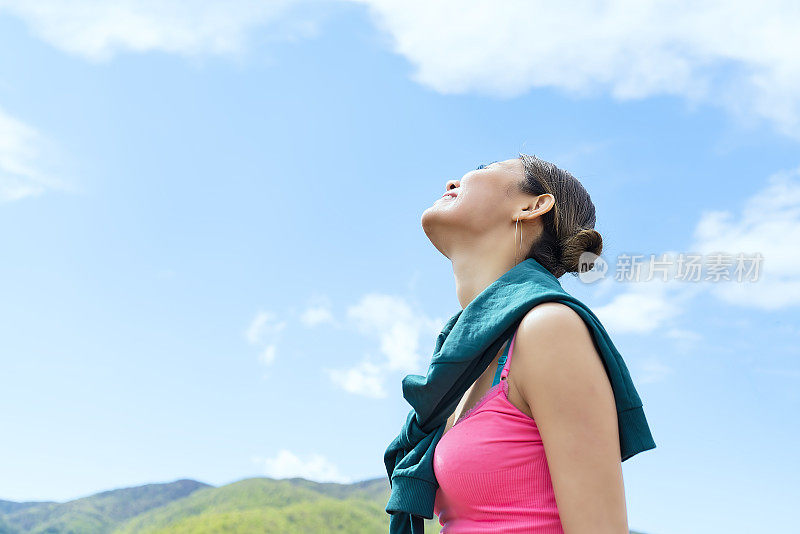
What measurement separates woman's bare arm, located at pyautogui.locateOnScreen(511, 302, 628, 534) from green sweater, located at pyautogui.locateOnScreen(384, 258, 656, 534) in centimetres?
6

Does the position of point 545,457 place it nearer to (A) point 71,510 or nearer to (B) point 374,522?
(B) point 374,522

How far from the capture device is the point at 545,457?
68.3 inches

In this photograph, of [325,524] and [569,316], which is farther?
[325,524]

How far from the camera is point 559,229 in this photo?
2.28 metres

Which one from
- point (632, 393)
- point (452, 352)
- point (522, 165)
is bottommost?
point (632, 393)

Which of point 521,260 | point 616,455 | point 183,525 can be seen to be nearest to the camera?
point 616,455

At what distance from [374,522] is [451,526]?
13150mm

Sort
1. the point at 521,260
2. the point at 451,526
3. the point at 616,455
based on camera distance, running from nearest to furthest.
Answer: the point at 616,455, the point at 451,526, the point at 521,260

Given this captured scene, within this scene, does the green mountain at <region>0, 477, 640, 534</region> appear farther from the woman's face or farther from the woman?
the woman

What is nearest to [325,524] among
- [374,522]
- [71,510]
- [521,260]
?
[374,522]

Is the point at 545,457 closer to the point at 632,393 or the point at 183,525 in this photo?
the point at 632,393

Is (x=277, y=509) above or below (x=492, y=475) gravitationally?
above

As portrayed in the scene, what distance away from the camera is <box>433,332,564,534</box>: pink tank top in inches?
67.2

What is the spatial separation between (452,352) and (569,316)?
12.7 inches
